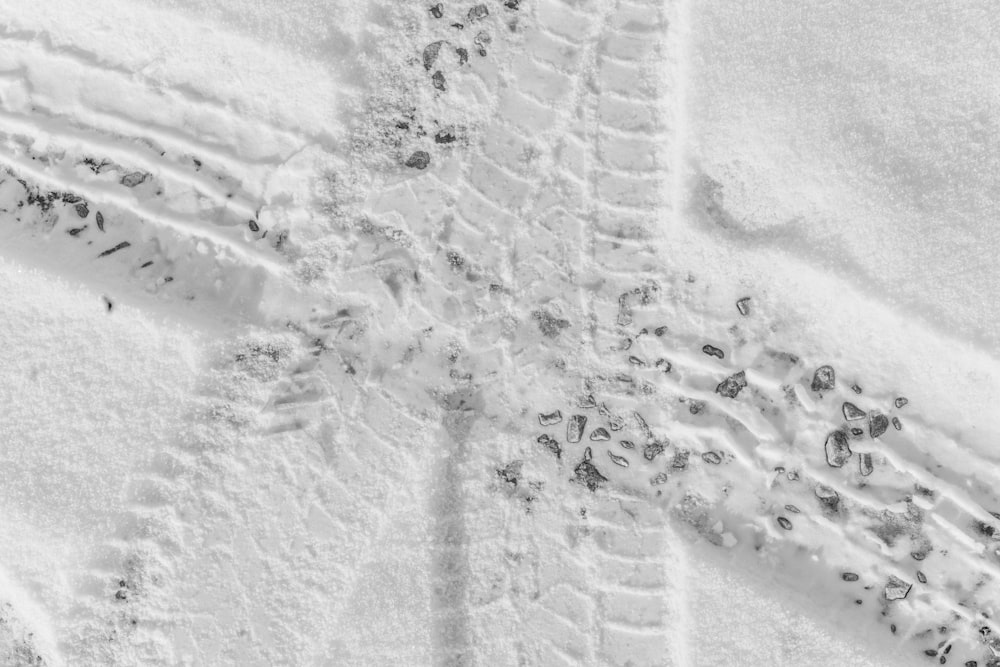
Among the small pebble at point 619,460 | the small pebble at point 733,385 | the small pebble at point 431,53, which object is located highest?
the small pebble at point 431,53

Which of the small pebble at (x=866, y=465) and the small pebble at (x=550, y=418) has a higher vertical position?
the small pebble at (x=866, y=465)

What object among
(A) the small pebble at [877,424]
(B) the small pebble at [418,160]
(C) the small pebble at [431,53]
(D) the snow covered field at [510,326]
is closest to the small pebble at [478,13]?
(D) the snow covered field at [510,326]

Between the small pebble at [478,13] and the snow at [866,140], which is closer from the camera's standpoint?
the snow at [866,140]

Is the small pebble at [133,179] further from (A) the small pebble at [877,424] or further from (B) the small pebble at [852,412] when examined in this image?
(A) the small pebble at [877,424]

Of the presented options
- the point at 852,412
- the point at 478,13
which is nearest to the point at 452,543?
the point at 852,412

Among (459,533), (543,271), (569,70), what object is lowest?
(459,533)

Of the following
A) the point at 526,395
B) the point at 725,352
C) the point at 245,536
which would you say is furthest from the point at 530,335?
the point at 245,536

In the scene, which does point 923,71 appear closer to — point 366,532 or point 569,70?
point 569,70
